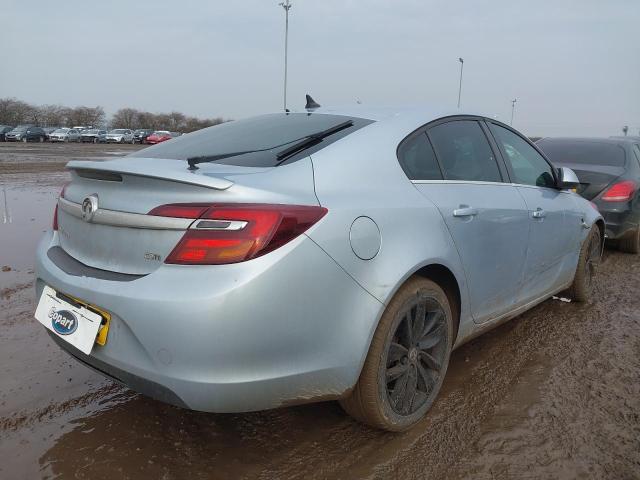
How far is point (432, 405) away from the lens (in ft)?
8.54

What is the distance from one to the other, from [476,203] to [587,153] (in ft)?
15.1

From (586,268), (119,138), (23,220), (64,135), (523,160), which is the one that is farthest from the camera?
(64,135)

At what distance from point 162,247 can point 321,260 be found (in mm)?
575

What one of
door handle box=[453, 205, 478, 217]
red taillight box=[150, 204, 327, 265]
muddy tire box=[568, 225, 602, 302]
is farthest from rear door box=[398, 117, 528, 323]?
muddy tire box=[568, 225, 602, 302]

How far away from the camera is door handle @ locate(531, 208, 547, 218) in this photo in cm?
324

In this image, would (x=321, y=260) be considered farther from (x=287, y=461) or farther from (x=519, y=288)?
(x=519, y=288)

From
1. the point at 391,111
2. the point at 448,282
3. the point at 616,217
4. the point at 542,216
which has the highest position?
the point at 391,111

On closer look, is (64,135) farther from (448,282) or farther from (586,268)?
(448,282)

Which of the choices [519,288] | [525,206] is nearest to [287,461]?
[519,288]

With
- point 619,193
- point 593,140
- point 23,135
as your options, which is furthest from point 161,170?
point 23,135

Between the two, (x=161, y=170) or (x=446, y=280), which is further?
(x=446, y=280)

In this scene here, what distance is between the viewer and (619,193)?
582cm

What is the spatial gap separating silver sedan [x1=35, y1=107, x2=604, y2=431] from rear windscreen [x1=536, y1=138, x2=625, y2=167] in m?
4.19

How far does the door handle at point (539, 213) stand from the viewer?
3241mm
